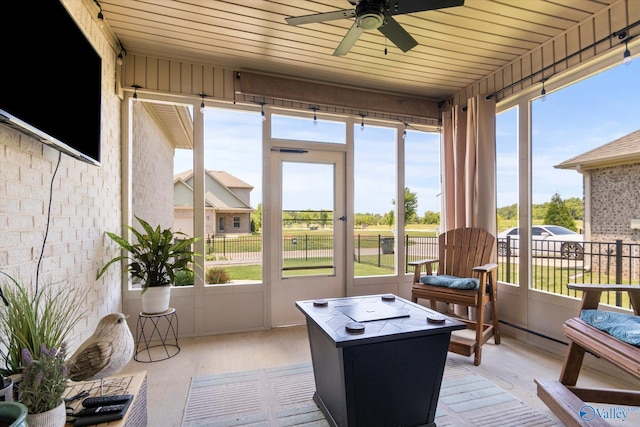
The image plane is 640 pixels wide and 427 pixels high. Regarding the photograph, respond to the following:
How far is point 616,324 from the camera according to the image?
64.0 inches

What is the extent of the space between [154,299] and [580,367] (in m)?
2.96

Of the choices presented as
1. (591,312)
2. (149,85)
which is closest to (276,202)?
(149,85)

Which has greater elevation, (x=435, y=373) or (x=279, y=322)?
(x=435, y=373)

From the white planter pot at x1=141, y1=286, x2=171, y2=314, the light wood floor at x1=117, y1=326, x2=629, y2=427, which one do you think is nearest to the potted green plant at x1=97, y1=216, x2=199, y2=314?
the white planter pot at x1=141, y1=286, x2=171, y2=314

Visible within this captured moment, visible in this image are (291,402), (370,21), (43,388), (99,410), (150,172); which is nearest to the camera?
(43,388)

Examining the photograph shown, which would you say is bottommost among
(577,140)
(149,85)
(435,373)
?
(435,373)

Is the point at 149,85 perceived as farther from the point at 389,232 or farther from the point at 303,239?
the point at 389,232

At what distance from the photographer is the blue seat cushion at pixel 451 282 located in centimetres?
267

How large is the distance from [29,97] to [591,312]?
117 inches

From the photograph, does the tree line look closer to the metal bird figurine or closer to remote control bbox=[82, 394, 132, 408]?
the metal bird figurine

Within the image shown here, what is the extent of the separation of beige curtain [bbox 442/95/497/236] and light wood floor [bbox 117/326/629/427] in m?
1.24

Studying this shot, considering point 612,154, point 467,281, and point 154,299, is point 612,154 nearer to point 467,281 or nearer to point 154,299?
point 467,281

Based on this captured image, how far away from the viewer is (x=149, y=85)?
9.75ft

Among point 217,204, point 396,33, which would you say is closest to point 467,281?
point 396,33
